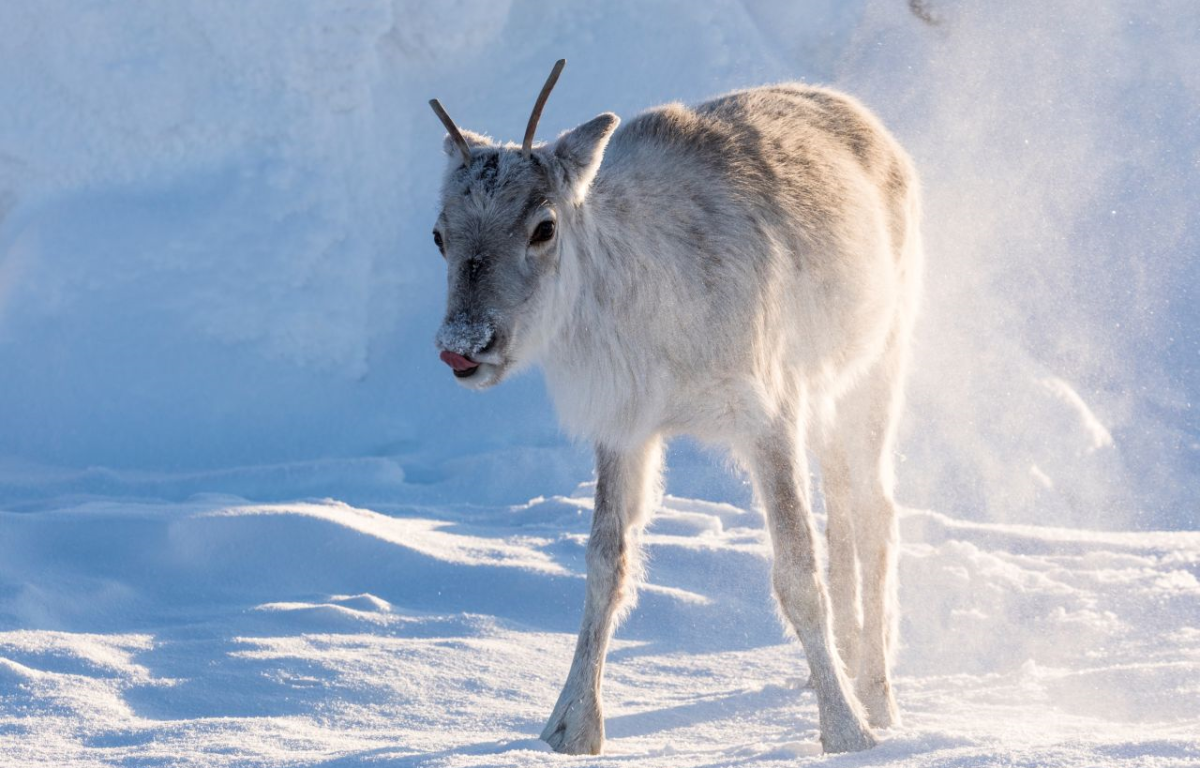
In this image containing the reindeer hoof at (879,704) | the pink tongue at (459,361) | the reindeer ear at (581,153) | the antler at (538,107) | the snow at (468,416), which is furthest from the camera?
the reindeer hoof at (879,704)

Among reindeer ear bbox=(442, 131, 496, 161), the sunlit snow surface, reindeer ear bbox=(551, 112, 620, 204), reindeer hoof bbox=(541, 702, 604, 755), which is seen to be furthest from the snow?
reindeer ear bbox=(442, 131, 496, 161)

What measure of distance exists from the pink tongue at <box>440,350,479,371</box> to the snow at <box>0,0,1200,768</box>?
116cm

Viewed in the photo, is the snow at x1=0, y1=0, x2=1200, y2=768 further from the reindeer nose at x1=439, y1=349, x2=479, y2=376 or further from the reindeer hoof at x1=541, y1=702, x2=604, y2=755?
the reindeer nose at x1=439, y1=349, x2=479, y2=376

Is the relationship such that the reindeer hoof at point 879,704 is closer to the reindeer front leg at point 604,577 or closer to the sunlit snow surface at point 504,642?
the sunlit snow surface at point 504,642

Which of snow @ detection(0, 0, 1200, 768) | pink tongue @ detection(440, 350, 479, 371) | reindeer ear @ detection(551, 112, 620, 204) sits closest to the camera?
pink tongue @ detection(440, 350, 479, 371)

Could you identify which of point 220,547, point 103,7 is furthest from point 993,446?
point 103,7

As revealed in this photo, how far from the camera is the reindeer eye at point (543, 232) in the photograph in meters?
4.42

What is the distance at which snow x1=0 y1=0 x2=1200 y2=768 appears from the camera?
5199 mm

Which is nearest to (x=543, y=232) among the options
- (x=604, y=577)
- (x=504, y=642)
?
(x=604, y=577)

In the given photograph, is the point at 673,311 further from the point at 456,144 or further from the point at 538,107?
the point at 456,144

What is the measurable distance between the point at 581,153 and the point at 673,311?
61 cm

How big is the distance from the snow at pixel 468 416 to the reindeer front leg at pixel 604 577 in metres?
0.23

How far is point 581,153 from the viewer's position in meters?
4.54

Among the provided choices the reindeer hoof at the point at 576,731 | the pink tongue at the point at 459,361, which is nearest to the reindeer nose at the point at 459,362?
the pink tongue at the point at 459,361
